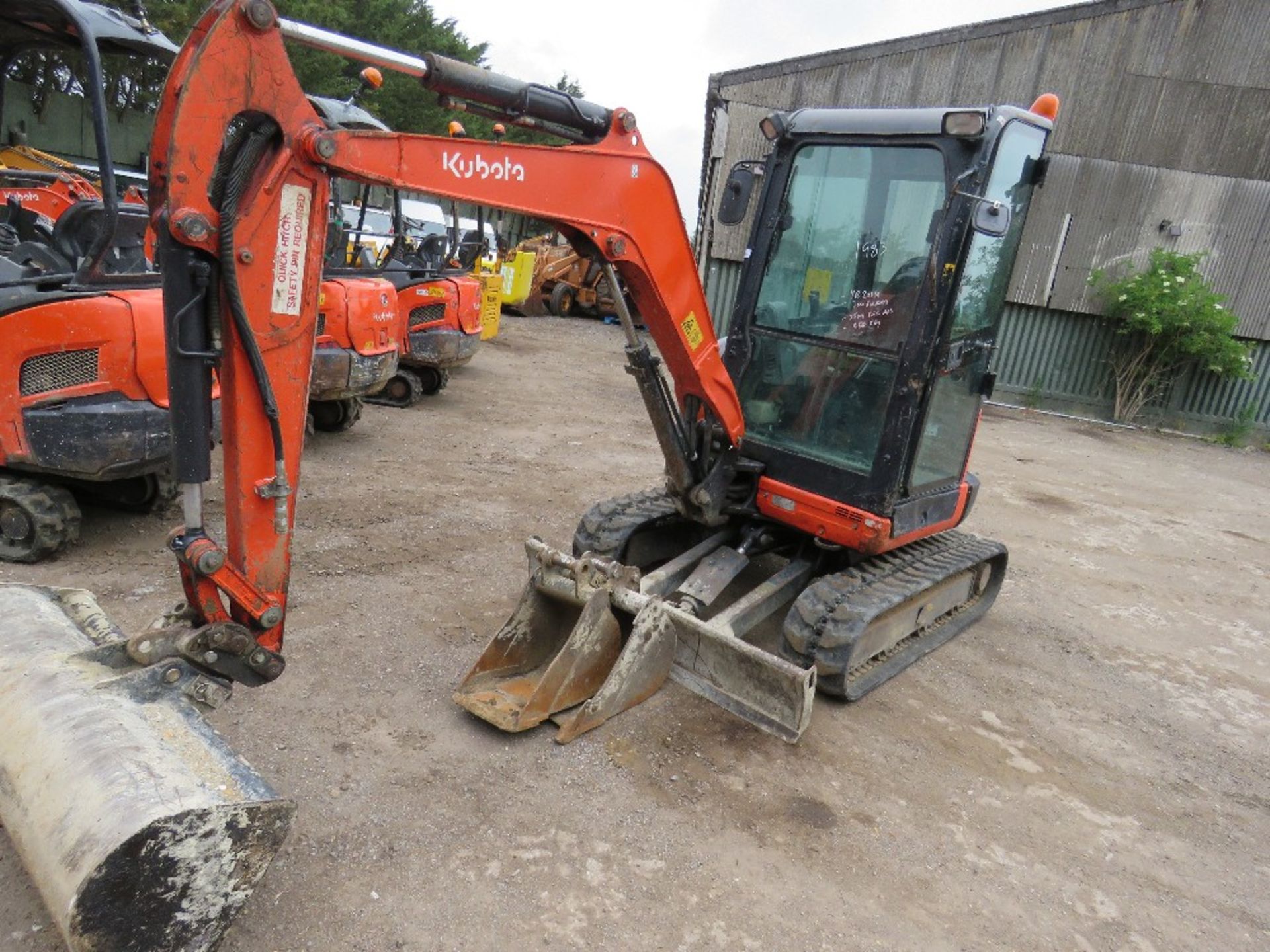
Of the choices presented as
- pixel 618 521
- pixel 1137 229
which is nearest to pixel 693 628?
pixel 618 521

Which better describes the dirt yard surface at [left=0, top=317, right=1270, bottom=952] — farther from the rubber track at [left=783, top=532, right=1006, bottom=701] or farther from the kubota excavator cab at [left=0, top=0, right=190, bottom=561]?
the kubota excavator cab at [left=0, top=0, right=190, bottom=561]

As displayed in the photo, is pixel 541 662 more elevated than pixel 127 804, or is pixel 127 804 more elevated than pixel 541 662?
pixel 127 804

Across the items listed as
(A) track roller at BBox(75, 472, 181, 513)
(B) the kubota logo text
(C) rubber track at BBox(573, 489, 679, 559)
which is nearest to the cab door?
(C) rubber track at BBox(573, 489, 679, 559)

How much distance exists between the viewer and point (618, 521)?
454cm

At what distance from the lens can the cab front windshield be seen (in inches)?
151

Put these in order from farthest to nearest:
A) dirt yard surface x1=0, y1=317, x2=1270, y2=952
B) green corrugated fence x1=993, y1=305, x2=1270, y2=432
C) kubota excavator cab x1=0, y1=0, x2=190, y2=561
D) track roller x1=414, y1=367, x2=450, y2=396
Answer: green corrugated fence x1=993, y1=305, x2=1270, y2=432 → track roller x1=414, y1=367, x2=450, y2=396 → kubota excavator cab x1=0, y1=0, x2=190, y2=561 → dirt yard surface x1=0, y1=317, x2=1270, y2=952

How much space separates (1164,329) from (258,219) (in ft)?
44.6

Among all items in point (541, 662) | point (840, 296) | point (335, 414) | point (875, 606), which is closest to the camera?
point (541, 662)

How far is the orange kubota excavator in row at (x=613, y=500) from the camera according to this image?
215 centimetres

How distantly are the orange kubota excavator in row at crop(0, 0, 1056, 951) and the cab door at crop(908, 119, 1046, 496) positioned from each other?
0.02m

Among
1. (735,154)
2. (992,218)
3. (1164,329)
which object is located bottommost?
(1164,329)

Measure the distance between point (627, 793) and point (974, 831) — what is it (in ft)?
4.23

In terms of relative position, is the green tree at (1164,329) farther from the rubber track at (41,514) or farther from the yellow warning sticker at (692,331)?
the rubber track at (41,514)

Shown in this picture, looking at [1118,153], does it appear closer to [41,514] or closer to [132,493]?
[132,493]
